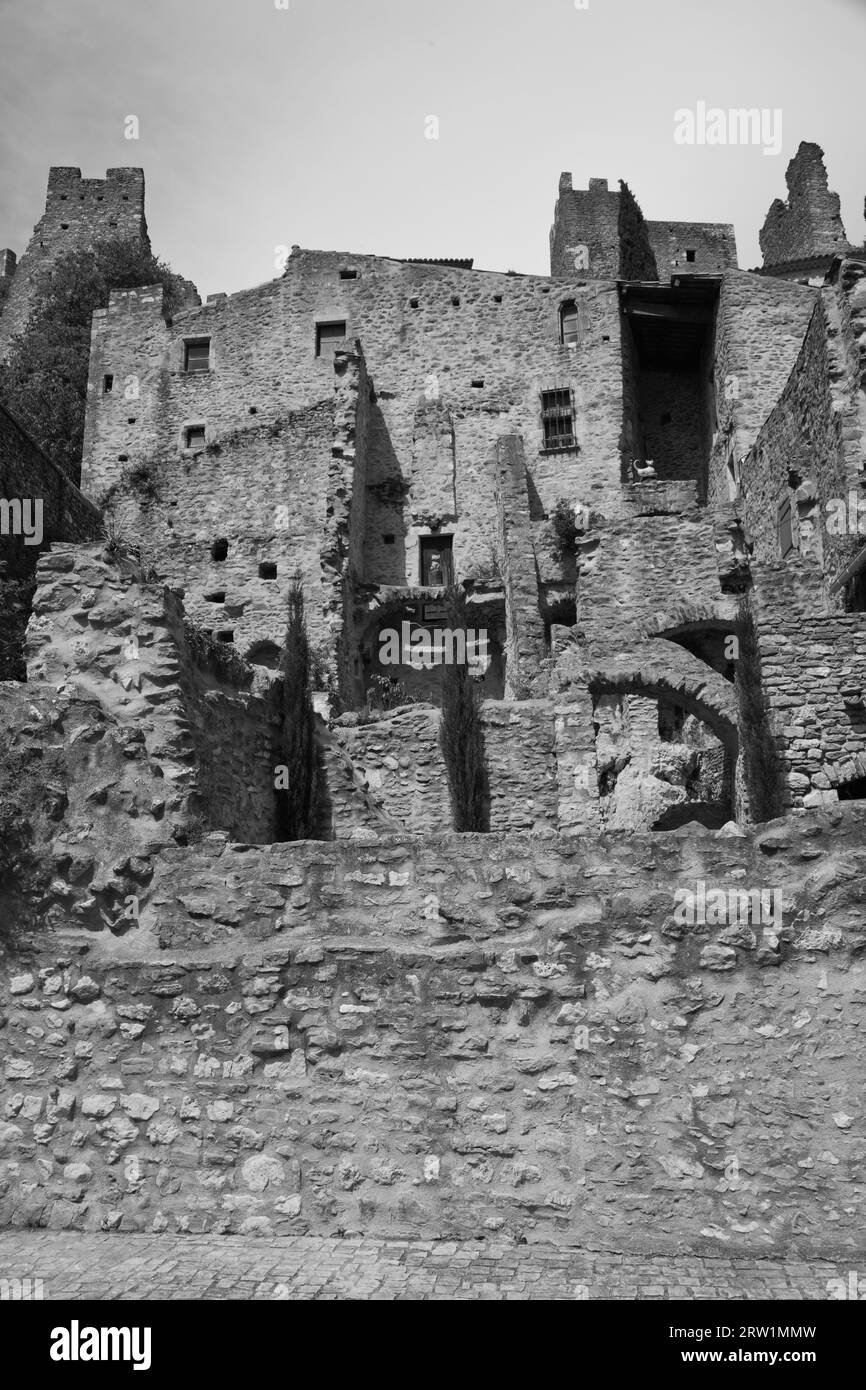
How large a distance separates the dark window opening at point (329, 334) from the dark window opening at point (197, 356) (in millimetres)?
3525

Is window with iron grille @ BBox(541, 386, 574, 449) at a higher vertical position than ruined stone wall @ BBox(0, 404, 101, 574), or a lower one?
higher

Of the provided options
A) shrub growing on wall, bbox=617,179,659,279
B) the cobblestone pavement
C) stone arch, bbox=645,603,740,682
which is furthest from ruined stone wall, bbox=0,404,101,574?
shrub growing on wall, bbox=617,179,659,279

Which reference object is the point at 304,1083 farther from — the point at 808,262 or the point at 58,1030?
the point at 808,262

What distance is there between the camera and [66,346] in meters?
35.3

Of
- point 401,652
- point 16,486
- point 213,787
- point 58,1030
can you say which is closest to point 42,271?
point 401,652


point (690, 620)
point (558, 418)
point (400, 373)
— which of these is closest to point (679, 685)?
point (690, 620)

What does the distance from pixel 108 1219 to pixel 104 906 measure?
1.61 metres

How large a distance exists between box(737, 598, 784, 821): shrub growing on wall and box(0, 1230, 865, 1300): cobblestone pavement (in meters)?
8.81

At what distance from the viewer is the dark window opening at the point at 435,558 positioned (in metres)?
26.9

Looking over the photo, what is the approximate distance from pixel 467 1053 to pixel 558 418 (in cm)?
2486

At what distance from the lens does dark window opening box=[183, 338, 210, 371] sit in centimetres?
3123

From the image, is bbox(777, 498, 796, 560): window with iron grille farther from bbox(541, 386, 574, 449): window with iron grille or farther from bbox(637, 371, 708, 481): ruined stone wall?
bbox(637, 371, 708, 481): ruined stone wall

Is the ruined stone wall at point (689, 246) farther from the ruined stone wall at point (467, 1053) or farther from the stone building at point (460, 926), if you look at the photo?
the ruined stone wall at point (467, 1053)

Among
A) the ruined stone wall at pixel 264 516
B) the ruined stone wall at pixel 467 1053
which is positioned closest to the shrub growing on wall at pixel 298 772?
the ruined stone wall at pixel 467 1053
